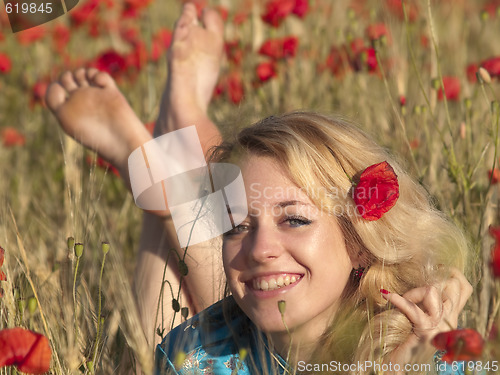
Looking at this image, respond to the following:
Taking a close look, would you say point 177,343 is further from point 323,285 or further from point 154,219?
point 154,219

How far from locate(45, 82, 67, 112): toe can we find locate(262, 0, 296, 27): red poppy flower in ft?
2.30

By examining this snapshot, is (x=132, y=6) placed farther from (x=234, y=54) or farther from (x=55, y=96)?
(x=55, y=96)

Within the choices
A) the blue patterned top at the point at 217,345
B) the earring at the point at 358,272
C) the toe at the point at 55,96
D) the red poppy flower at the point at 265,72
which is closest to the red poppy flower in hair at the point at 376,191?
the earring at the point at 358,272

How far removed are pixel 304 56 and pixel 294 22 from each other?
29 cm

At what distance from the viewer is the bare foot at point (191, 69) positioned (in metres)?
2.04

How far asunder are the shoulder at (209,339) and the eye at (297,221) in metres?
0.29

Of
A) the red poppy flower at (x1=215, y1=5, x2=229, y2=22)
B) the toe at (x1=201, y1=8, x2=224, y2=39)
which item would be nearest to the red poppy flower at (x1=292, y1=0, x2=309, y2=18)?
the toe at (x1=201, y1=8, x2=224, y2=39)

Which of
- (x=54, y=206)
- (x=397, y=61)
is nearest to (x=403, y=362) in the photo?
(x=397, y=61)

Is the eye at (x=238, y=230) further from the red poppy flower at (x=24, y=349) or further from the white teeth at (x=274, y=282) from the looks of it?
the red poppy flower at (x=24, y=349)

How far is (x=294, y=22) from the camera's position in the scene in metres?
2.89

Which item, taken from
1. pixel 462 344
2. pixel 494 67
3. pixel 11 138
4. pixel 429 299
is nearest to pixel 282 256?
pixel 429 299

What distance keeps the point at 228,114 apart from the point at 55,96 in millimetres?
568

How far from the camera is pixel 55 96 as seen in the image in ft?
6.89

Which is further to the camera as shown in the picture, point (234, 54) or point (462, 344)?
point (234, 54)
